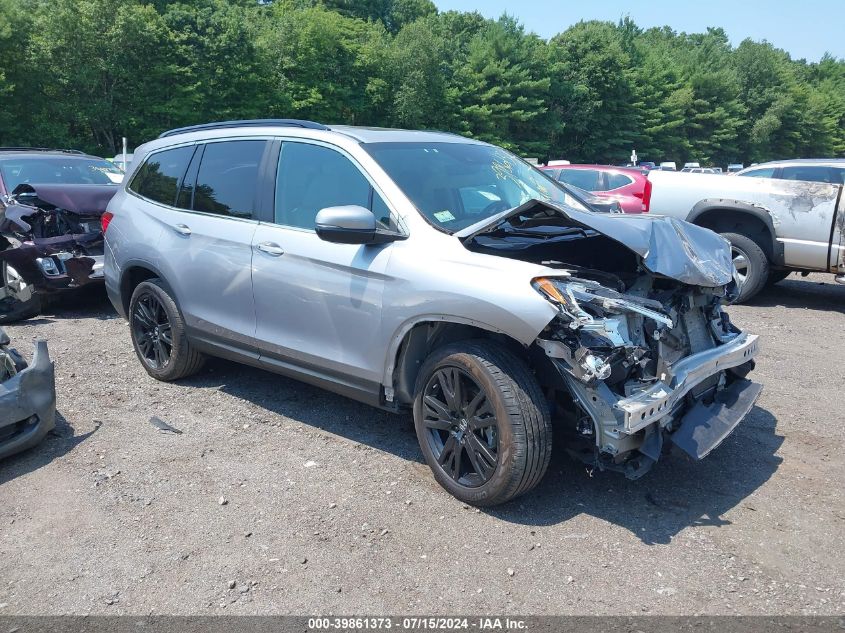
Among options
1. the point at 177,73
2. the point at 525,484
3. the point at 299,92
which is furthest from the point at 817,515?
the point at 299,92

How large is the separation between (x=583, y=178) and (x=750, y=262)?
16.9ft

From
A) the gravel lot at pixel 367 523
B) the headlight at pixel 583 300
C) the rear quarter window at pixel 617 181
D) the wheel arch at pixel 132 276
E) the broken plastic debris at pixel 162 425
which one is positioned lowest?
the gravel lot at pixel 367 523

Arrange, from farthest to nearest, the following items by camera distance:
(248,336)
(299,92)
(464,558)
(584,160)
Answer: (584,160), (299,92), (248,336), (464,558)

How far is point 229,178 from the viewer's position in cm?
492

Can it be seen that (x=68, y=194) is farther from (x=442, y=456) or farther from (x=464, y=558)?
(x=464, y=558)

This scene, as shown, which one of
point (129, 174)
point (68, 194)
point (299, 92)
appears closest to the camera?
point (129, 174)

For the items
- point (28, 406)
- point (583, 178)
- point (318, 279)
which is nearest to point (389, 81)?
point (583, 178)

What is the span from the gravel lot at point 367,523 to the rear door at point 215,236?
697mm

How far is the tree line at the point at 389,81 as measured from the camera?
104 ft

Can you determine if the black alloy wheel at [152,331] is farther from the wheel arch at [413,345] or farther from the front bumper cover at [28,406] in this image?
the wheel arch at [413,345]

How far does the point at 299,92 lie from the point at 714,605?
135 ft

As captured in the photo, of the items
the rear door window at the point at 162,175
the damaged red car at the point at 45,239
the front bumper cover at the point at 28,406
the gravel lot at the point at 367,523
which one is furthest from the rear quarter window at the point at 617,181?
the front bumper cover at the point at 28,406

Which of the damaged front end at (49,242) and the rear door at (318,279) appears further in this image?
the damaged front end at (49,242)

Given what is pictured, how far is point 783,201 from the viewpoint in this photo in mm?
8453
